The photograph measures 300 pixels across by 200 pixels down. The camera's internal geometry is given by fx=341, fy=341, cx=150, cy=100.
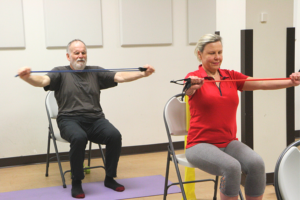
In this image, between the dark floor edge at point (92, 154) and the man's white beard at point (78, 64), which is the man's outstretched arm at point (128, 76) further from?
the dark floor edge at point (92, 154)

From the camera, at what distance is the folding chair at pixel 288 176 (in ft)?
3.76

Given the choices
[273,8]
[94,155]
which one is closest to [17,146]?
[94,155]

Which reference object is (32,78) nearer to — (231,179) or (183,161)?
(183,161)

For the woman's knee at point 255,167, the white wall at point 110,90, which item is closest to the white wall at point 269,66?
the woman's knee at point 255,167

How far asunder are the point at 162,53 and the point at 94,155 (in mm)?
1487

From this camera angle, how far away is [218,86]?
2.14 m

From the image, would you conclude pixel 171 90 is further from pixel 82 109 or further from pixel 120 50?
pixel 82 109

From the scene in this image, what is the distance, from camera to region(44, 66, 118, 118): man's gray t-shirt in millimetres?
3076

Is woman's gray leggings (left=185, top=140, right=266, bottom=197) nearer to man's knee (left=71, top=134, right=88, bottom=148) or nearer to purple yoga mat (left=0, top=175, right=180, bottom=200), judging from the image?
purple yoga mat (left=0, top=175, right=180, bottom=200)

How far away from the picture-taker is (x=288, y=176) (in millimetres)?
1169

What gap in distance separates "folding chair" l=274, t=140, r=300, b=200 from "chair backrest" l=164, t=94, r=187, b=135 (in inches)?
47.1

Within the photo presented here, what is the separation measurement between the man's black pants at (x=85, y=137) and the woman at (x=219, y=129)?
998 millimetres

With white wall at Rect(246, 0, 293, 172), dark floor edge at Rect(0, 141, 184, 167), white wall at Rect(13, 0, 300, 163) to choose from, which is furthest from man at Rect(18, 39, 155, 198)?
white wall at Rect(246, 0, 293, 172)

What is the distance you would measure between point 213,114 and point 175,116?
1.28 ft
